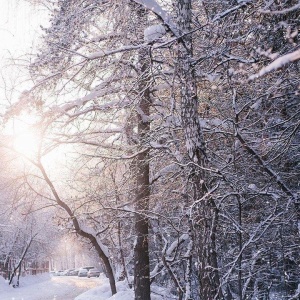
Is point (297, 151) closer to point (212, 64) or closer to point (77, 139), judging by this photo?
point (212, 64)

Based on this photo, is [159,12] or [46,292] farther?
[46,292]

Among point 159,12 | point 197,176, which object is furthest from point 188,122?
point 159,12

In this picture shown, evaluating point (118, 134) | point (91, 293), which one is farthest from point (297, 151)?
point (91, 293)

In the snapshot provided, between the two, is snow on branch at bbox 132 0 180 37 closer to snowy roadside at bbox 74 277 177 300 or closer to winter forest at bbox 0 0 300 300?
winter forest at bbox 0 0 300 300

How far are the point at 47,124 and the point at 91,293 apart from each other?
12617 mm

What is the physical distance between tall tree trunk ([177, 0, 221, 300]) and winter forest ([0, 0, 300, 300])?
0.02 metres

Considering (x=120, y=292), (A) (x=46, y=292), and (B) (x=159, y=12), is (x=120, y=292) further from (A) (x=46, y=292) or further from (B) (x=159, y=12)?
(A) (x=46, y=292)

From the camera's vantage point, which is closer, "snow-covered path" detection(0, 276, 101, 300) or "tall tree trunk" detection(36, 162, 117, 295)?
"tall tree trunk" detection(36, 162, 117, 295)

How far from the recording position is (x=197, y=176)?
222 inches

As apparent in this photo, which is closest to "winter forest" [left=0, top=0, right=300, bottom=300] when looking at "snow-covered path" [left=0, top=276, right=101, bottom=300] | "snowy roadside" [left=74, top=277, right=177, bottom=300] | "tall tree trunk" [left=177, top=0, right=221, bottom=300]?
"tall tree trunk" [left=177, top=0, right=221, bottom=300]

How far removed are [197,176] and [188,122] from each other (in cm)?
79

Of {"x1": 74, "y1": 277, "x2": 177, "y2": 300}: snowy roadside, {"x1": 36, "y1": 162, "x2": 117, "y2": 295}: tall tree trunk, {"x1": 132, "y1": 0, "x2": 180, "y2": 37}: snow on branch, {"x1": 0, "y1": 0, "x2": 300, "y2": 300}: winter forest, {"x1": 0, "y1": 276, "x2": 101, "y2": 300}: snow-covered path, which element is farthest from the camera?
{"x1": 0, "y1": 276, "x2": 101, "y2": 300}: snow-covered path

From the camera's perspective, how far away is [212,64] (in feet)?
20.6

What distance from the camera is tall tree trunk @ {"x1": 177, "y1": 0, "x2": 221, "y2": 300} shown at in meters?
5.48
